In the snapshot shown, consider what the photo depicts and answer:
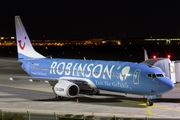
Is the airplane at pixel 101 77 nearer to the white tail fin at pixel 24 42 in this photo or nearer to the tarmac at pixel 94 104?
the tarmac at pixel 94 104

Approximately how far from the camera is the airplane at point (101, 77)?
25.1m

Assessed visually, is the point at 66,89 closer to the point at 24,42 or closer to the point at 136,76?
the point at 136,76

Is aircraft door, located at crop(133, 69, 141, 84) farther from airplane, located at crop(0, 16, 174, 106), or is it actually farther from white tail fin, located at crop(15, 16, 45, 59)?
white tail fin, located at crop(15, 16, 45, 59)

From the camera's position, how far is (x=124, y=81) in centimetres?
2623

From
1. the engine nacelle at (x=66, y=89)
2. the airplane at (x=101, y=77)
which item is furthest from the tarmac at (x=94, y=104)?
the airplane at (x=101, y=77)

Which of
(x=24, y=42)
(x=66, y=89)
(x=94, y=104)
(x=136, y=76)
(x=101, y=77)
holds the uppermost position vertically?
(x=24, y=42)

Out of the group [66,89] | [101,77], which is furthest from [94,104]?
[66,89]

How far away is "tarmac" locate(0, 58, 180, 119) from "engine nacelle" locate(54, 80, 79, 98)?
0.76 metres

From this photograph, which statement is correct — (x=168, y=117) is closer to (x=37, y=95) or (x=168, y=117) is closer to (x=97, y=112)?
(x=97, y=112)

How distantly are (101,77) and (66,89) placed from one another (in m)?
3.58

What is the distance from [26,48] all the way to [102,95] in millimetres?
12958

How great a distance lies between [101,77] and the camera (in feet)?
92.7

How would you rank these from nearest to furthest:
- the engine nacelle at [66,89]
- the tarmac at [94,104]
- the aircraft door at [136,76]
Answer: the tarmac at [94,104] < the aircraft door at [136,76] < the engine nacelle at [66,89]

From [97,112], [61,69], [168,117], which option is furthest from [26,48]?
[168,117]
